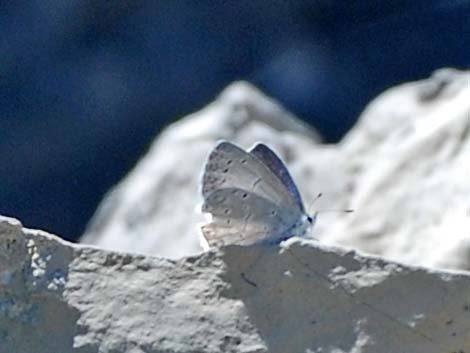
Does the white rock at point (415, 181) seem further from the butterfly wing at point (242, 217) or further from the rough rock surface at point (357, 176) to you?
the butterfly wing at point (242, 217)

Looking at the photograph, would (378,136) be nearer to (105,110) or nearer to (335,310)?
(105,110)

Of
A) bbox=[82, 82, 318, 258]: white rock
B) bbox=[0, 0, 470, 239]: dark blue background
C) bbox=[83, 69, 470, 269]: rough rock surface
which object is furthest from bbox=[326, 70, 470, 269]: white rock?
bbox=[0, 0, 470, 239]: dark blue background

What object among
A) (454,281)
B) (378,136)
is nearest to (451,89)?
(378,136)

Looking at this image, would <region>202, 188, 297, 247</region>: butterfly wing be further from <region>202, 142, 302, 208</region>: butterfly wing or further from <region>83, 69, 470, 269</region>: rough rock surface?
<region>83, 69, 470, 269</region>: rough rock surface

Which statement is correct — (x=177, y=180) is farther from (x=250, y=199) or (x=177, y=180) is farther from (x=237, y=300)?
(x=237, y=300)

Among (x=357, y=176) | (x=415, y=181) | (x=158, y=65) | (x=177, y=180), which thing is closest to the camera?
(x=415, y=181)

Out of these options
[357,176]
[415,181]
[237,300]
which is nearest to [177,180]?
[357,176]

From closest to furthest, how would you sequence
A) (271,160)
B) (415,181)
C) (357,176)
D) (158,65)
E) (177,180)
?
(271,160)
(415,181)
(357,176)
(177,180)
(158,65)
